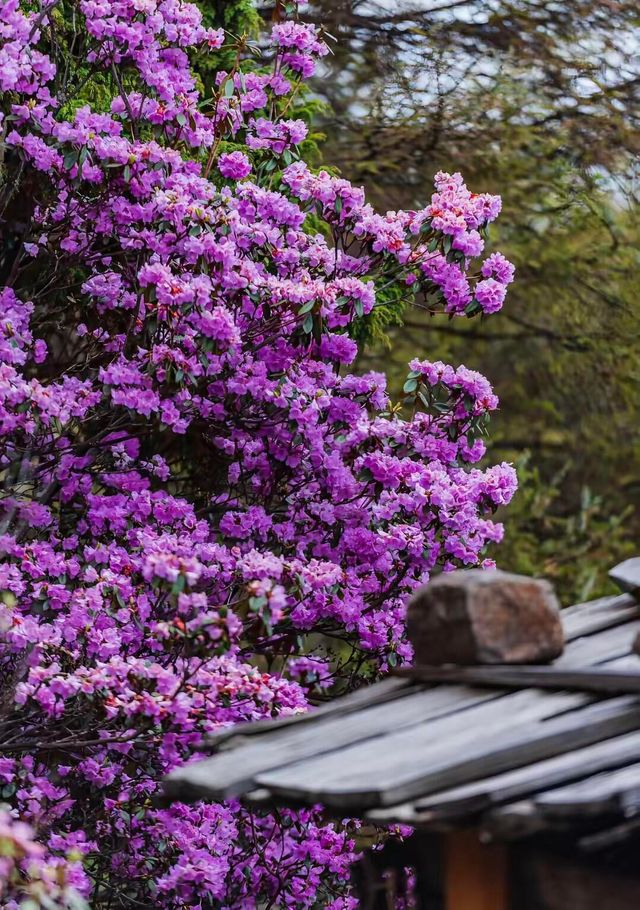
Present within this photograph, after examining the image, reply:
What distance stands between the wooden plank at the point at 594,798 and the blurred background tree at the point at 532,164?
6.00 metres

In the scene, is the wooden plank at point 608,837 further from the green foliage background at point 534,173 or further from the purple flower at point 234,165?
the green foliage background at point 534,173

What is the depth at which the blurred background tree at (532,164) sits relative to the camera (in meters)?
9.67

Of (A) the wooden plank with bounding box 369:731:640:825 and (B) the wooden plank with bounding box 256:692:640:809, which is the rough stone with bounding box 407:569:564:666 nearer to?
(B) the wooden plank with bounding box 256:692:640:809

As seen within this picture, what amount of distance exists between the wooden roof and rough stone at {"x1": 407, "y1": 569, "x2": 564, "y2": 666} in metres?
0.07

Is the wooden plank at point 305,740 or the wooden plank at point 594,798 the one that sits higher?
the wooden plank at point 594,798

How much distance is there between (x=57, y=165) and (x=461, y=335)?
21.7 feet

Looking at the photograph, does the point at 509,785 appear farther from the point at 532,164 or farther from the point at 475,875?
the point at 532,164

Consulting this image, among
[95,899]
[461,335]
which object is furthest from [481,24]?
[95,899]

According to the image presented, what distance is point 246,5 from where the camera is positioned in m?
6.75

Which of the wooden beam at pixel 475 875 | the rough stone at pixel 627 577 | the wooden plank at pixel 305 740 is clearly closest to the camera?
the wooden plank at pixel 305 740

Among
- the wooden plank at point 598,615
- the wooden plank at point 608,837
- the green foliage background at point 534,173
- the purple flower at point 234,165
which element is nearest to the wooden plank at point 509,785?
the wooden plank at point 608,837

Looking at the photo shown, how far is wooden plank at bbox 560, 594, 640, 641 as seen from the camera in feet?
12.5

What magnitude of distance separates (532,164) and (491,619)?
758cm

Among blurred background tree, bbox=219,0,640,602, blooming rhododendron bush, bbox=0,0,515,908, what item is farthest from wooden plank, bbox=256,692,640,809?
blurred background tree, bbox=219,0,640,602
